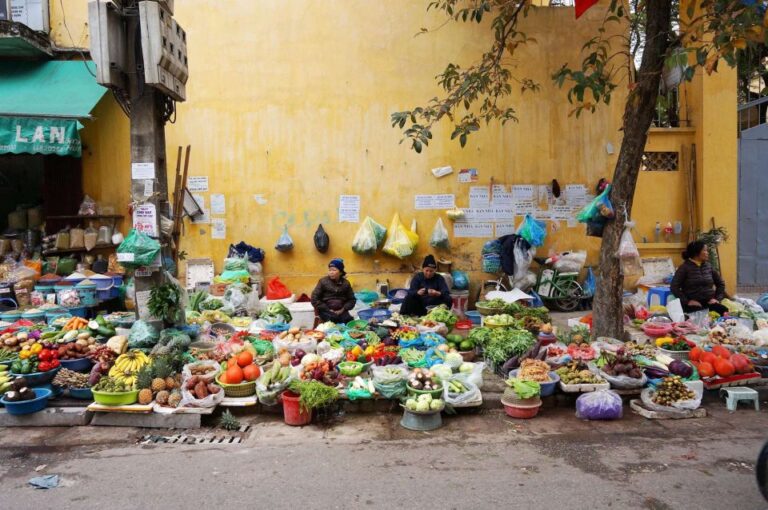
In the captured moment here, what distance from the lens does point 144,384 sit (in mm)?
5699

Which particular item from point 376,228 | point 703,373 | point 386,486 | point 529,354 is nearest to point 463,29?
point 376,228

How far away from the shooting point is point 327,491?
4.17 metres

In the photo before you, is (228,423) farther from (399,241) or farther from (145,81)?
(399,241)

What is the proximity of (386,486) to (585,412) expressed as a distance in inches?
98.1

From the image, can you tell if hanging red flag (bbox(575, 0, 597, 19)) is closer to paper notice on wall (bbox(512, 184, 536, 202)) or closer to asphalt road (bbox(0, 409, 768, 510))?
paper notice on wall (bbox(512, 184, 536, 202))

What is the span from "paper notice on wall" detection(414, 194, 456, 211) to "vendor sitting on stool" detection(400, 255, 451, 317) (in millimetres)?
2228

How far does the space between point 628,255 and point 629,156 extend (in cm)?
129

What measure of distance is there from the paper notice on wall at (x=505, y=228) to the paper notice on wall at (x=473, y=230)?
137 mm

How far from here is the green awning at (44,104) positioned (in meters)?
8.62

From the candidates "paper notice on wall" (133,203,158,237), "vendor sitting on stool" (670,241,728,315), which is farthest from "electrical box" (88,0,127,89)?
"vendor sitting on stool" (670,241,728,315)

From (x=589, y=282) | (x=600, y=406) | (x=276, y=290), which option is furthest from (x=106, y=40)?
(x=589, y=282)

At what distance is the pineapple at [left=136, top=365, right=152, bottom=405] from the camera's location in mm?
5570

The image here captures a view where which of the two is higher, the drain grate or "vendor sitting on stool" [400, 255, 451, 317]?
"vendor sitting on stool" [400, 255, 451, 317]

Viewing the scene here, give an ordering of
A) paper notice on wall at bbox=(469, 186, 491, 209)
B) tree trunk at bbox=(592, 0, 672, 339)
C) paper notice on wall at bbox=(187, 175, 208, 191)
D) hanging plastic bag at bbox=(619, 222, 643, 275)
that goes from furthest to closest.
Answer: paper notice on wall at bbox=(469, 186, 491, 209), paper notice on wall at bbox=(187, 175, 208, 191), hanging plastic bag at bbox=(619, 222, 643, 275), tree trunk at bbox=(592, 0, 672, 339)
